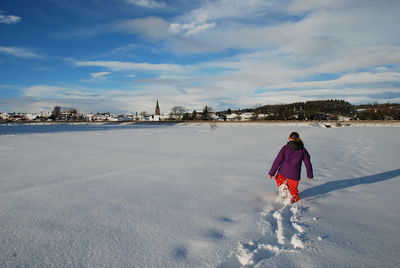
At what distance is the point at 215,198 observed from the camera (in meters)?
4.57

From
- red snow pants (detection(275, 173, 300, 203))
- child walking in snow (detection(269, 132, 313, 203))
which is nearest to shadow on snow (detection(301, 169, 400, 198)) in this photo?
red snow pants (detection(275, 173, 300, 203))

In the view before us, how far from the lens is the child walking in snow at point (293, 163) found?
4.27 metres

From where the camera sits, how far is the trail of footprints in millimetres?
2578

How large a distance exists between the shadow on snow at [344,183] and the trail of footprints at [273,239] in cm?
117

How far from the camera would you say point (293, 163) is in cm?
428

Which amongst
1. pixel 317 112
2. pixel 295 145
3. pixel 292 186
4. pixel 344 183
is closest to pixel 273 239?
pixel 292 186

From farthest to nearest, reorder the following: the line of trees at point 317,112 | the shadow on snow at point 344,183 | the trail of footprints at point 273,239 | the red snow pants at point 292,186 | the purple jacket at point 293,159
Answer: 1. the line of trees at point 317,112
2. the shadow on snow at point 344,183
3. the red snow pants at point 292,186
4. the purple jacket at point 293,159
5. the trail of footprints at point 273,239

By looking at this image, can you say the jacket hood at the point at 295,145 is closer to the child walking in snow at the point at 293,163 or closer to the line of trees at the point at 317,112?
the child walking in snow at the point at 293,163

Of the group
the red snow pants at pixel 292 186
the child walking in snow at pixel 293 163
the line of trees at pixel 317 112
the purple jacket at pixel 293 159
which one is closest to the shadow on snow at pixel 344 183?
the red snow pants at pixel 292 186

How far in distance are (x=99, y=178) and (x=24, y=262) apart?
11.7 ft

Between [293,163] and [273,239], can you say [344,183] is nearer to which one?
[293,163]

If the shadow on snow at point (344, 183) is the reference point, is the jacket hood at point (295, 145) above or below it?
above

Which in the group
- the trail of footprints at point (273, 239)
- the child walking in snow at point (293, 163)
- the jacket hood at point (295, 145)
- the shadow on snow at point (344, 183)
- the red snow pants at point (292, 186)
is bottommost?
the shadow on snow at point (344, 183)

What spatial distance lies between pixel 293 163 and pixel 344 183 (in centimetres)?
252
